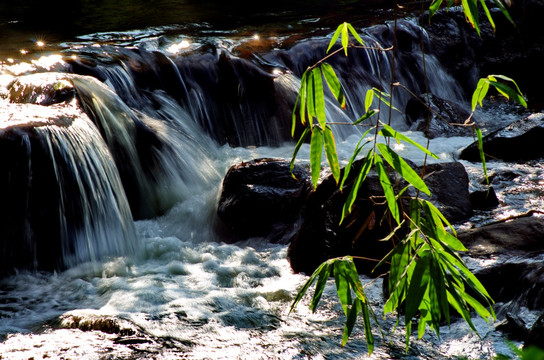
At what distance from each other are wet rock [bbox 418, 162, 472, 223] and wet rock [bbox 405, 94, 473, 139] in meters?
2.99

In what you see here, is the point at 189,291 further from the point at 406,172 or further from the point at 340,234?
the point at 406,172

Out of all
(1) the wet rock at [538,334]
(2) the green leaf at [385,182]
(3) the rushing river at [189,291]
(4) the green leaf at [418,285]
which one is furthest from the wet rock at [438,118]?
(4) the green leaf at [418,285]

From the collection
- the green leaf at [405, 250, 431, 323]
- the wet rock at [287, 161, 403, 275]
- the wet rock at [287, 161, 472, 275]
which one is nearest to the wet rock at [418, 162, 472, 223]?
the wet rock at [287, 161, 472, 275]

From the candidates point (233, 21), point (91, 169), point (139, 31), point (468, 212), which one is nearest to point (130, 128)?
point (91, 169)

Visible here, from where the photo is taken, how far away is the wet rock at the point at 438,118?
8.70 meters

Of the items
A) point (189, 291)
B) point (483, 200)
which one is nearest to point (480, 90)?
point (189, 291)

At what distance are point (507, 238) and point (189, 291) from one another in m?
2.26

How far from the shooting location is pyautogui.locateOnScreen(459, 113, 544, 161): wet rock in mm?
6961

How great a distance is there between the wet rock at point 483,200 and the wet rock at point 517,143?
5.02ft

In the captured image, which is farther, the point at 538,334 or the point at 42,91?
the point at 42,91

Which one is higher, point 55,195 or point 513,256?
point 55,195

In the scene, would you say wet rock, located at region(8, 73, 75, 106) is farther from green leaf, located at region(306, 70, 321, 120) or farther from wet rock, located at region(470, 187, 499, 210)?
green leaf, located at region(306, 70, 321, 120)

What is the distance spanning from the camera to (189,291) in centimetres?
432

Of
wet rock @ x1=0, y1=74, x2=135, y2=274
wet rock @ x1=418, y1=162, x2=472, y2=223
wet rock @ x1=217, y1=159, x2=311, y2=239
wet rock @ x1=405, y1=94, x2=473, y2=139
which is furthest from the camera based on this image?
wet rock @ x1=405, y1=94, x2=473, y2=139
